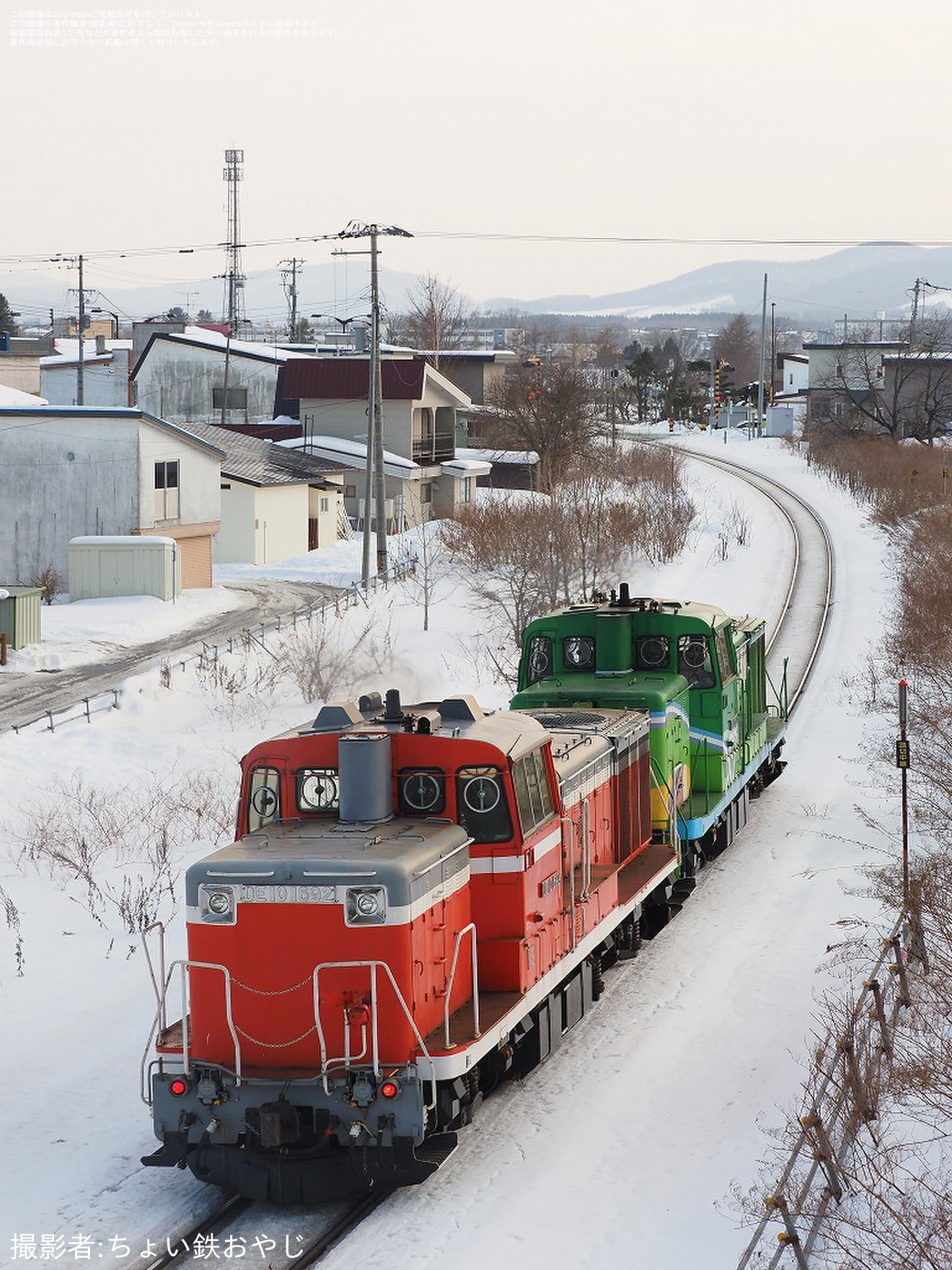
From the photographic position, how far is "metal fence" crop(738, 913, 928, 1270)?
31.1ft

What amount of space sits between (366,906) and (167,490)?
39.2 metres

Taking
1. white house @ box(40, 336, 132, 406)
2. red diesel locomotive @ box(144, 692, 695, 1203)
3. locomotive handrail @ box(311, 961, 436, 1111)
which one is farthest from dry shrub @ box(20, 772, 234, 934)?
white house @ box(40, 336, 132, 406)

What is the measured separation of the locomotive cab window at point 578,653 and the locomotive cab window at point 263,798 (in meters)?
7.29

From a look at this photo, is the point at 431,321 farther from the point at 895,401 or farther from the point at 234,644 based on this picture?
the point at 234,644

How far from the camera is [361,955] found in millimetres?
10250

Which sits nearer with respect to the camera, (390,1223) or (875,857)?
(390,1223)

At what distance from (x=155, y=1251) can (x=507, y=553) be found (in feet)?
99.4

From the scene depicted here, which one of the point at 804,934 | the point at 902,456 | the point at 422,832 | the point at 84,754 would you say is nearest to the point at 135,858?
the point at 84,754

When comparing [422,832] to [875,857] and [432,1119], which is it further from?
[875,857]

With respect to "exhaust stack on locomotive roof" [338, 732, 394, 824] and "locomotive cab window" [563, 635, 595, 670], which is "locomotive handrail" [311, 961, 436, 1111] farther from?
"locomotive cab window" [563, 635, 595, 670]

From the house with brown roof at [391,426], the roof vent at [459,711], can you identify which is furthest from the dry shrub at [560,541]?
the roof vent at [459,711]

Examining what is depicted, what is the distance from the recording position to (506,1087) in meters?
12.7

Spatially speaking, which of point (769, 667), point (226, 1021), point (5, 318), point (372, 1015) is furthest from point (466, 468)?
point (5, 318)

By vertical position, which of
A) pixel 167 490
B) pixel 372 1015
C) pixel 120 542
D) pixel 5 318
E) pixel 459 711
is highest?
pixel 5 318
